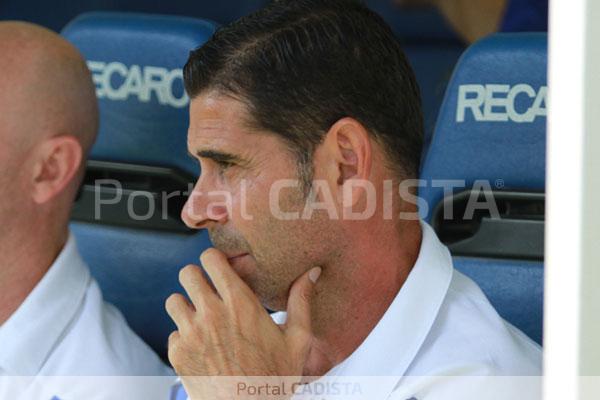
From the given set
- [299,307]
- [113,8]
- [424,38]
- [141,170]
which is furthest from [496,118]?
[113,8]

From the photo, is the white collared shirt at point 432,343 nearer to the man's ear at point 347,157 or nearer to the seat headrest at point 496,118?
the man's ear at point 347,157

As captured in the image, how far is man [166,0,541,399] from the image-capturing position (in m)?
1.48

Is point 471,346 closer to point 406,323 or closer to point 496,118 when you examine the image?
point 406,323

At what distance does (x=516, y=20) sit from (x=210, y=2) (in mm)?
865

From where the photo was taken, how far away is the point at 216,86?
5.02 ft

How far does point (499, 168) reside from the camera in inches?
70.0

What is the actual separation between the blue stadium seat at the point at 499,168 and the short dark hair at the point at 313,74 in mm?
252

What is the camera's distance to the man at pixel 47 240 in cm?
187

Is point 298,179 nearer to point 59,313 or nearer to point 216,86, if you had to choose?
point 216,86

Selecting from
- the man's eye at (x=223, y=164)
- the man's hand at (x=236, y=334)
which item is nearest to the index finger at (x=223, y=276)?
the man's hand at (x=236, y=334)

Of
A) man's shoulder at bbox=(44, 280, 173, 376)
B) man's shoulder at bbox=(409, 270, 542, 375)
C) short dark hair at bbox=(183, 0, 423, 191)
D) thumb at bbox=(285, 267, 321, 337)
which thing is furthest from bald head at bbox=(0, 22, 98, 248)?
man's shoulder at bbox=(409, 270, 542, 375)

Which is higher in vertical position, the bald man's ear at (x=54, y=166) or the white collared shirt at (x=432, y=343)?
the bald man's ear at (x=54, y=166)

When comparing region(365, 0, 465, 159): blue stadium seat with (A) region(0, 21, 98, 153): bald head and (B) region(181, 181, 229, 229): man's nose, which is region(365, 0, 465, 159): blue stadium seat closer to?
(A) region(0, 21, 98, 153): bald head

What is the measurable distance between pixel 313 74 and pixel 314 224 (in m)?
0.18
